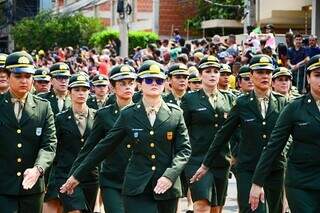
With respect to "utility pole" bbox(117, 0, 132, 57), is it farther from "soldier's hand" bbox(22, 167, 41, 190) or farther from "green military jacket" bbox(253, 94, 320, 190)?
"green military jacket" bbox(253, 94, 320, 190)

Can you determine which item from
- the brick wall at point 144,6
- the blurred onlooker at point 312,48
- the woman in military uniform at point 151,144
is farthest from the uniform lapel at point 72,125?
the brick wall at point 144,6

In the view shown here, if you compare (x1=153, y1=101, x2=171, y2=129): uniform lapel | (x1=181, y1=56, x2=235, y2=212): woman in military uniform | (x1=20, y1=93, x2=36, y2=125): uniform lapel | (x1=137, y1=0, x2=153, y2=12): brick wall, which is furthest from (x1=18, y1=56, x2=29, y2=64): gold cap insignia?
(x1=137, y1=0, x2=153, y2=12): brick wall

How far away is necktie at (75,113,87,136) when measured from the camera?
39.7 ft

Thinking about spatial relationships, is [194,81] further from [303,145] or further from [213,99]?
[303,145]

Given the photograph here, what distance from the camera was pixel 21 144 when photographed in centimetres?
970

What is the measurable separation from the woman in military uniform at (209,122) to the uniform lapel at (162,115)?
116 inches

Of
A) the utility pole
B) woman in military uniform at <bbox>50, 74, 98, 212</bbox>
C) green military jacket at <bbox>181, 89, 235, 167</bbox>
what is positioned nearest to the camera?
woman in military uniform at <bbox>50, 74, 98, 212</bbox>

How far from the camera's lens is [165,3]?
53.1m

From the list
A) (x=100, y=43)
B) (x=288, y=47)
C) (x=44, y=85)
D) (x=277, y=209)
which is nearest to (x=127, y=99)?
(x=277, y=209)

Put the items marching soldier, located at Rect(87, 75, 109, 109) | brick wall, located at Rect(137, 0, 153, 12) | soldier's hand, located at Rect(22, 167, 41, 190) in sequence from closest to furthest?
soldier's hand, located at Rect(22, 167, 41, 190), marching soldier, located at Rect(87, 75, 109, 109), brick wall, located at Rect(137, 0, 153, 12)

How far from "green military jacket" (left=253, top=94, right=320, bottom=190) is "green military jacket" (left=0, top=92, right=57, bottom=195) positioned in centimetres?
256

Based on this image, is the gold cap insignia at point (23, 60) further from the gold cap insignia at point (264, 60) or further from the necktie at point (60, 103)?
the necktie at point (60, 103)

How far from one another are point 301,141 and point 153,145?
1.57 meters

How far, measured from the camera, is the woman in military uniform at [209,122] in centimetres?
1230
